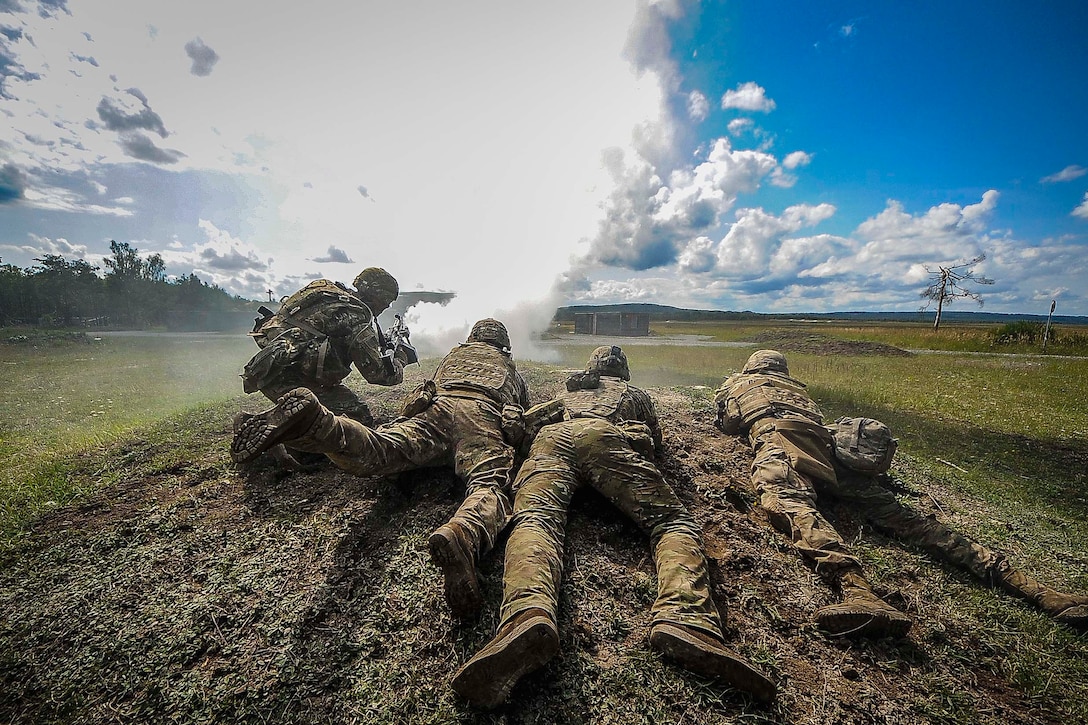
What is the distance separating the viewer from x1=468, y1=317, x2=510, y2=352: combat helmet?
5.61 meters

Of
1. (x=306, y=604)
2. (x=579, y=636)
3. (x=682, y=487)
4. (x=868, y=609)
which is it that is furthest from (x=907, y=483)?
(x=306, y=604)

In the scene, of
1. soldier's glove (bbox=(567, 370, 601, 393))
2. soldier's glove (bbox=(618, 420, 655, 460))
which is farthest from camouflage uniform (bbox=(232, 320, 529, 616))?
soldier's glove (bbox=(618, 420, 655, 460))

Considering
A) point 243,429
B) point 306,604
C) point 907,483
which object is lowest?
point 907,483

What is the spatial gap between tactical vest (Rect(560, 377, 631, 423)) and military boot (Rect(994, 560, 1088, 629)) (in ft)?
11.4

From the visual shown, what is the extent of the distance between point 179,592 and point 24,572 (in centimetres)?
127

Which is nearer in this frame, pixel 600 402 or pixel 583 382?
pixel 600 402

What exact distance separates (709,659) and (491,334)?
444cm

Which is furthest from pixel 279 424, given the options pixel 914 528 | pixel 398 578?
pixel 914 528

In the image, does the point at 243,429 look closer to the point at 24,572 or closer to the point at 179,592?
the point at 179,592

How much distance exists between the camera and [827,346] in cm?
1216

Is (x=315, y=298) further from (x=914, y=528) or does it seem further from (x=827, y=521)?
(x=914, y=528)

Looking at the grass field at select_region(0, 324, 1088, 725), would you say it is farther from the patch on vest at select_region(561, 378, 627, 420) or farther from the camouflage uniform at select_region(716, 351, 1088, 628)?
the patch on vest at select_region(561, 378, 627, 420)

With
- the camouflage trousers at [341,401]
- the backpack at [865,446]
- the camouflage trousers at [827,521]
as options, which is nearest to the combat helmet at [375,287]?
the camouflage trousers at [341,401]

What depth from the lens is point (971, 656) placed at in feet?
8.25
